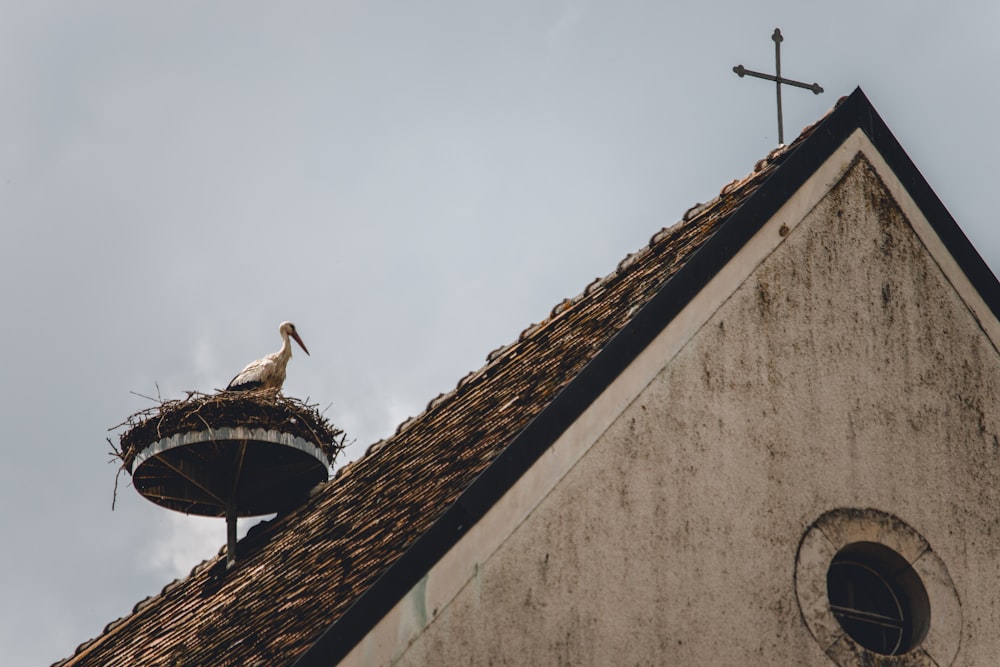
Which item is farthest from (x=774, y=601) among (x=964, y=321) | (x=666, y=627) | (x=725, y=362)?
(x=964, y=321)

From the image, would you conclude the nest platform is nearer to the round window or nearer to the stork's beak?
the stork's beak

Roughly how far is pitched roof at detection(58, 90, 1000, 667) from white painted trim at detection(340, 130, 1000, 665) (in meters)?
0.06

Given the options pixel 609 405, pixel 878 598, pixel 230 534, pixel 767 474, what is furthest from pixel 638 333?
pixel 230 534

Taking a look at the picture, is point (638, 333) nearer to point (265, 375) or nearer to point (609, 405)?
point (609, 405)

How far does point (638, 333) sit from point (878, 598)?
6.83ft

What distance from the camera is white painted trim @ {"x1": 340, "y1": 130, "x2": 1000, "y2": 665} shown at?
10242 millimetres

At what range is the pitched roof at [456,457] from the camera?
10.6 meters

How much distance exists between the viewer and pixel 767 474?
11281mm

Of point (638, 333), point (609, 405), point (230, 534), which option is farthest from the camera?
point (230, 534)

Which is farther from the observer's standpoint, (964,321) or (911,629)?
(964,321)

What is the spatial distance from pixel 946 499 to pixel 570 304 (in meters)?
3.56

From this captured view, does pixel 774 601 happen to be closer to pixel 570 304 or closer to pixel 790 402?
pixel 790 402

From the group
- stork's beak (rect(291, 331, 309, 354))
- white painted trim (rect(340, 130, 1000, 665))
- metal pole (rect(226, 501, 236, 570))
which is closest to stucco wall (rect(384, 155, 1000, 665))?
white painted trim (rect(340, 130, 1000, 665))

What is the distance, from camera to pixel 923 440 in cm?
1188
